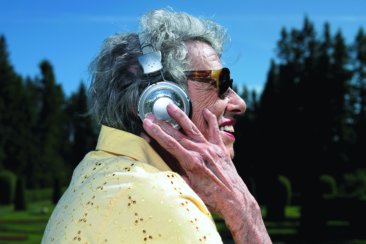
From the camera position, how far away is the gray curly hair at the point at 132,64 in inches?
78.3

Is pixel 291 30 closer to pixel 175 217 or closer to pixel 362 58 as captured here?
pixel 362 58

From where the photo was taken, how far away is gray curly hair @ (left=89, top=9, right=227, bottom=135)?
1988 mm

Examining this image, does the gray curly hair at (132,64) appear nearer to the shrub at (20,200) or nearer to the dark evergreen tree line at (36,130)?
the shrub at (20,200)

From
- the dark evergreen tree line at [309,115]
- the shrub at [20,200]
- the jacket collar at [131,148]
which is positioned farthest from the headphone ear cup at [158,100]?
the dark evergreen tree line at [309,115]

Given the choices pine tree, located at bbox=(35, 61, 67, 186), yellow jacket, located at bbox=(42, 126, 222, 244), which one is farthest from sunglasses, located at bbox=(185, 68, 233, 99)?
pine tree, located at bbox=(35, 61, 67, 186)

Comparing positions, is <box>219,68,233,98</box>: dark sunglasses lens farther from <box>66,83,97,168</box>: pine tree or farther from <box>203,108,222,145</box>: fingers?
<box>66,83,97,168</box>: pine tree

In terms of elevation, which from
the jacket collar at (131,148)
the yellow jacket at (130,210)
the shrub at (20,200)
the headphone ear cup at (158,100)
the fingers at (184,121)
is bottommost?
the shrub at (20,200)

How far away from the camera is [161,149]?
191 cm

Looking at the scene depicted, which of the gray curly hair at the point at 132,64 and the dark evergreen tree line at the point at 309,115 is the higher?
the gray curly hair at the point at 132,64

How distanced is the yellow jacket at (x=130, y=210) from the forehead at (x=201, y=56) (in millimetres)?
497

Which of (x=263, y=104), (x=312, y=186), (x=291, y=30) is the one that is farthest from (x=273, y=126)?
(x=312, y=186)

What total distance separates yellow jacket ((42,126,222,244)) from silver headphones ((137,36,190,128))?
0.77 feet

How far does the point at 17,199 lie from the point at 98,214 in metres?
37.6

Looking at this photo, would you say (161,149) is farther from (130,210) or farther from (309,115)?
(309,115)
